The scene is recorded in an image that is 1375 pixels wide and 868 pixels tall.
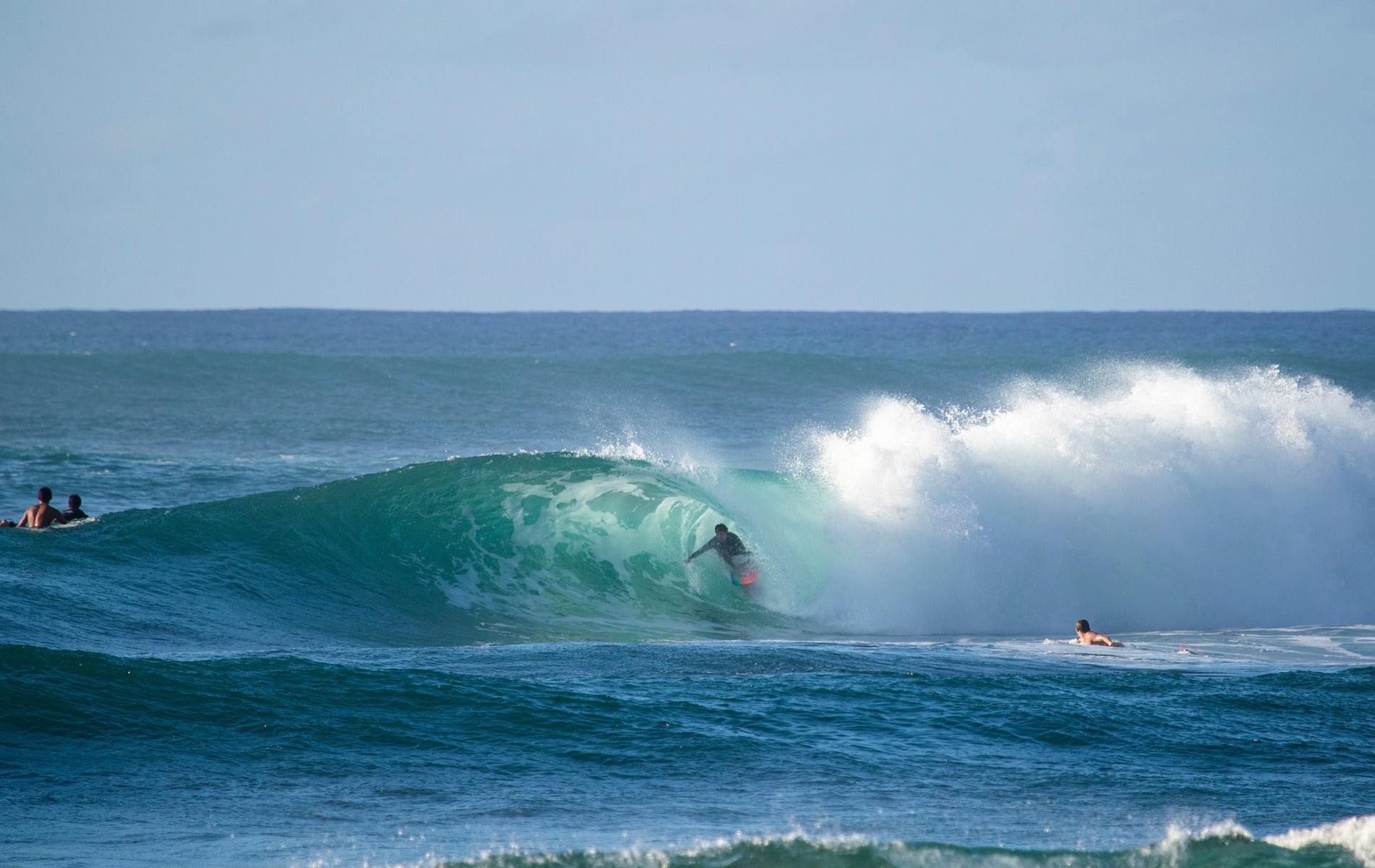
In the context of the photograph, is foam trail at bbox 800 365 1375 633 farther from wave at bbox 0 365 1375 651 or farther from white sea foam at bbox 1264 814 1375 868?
white sea foam at bbox 1264 814 1375 868

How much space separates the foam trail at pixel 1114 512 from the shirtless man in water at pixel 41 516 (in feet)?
27.3

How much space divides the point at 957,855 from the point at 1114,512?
32.2 feet

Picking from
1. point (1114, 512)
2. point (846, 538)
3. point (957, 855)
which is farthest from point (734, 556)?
point (957, 855)

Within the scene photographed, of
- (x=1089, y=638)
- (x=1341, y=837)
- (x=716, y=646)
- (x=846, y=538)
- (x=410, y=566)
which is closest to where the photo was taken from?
(x=1341, y=837)

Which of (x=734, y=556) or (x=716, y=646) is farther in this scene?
(x=734, y=556)

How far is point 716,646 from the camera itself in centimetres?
997

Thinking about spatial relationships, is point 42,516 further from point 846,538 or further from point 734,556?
point 846,538

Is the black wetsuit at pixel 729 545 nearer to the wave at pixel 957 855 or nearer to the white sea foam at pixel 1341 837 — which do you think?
the wave at pixel 957 855

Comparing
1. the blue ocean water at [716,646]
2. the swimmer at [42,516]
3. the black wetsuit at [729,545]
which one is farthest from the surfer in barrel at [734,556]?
the swimmer at [42,516]

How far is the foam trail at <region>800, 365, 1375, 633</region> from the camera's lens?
13.1 metres

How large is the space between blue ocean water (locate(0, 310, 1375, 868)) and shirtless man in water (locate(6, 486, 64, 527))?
0.59 meters

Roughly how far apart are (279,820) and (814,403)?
1227 inches

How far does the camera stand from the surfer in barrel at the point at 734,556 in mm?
13508

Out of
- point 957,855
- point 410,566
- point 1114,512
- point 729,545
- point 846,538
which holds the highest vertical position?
point 1114,512
